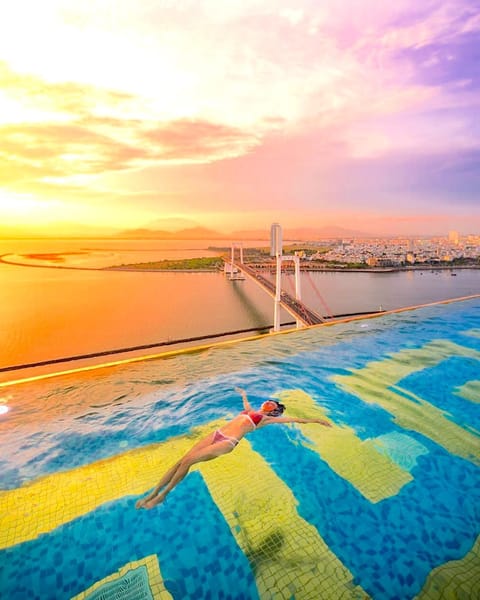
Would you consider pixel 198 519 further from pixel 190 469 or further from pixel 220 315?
pixel 220 315

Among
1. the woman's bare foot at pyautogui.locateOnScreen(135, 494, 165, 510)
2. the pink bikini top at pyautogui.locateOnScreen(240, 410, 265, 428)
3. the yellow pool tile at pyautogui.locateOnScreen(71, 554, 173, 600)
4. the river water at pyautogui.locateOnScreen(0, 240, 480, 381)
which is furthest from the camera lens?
the river water at pyautogui.locateOnScreen(0, 240, 480, 381)

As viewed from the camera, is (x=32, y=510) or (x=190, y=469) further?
(x=190, y=469)

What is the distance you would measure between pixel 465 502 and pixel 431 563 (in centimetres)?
54

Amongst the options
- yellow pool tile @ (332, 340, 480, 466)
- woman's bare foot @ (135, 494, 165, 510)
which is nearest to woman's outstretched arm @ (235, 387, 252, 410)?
woman's bare foot @ (135, 494, 165, 510)

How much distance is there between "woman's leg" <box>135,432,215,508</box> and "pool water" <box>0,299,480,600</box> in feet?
0.15

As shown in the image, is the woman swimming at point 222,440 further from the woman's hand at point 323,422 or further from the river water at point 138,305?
the river water at point 138,305

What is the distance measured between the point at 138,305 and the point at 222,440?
19.1m

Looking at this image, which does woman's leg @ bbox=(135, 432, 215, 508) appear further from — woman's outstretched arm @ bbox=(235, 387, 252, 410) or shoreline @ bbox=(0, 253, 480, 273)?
shoreline @ bbox=(0, 253, 480, 273)

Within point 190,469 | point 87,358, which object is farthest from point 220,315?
point 190,469

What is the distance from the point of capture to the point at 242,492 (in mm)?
1855

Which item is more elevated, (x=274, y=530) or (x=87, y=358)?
(x=274, y=530)

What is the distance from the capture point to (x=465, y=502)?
1.91m

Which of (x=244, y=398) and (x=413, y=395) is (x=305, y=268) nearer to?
(x=413, y=395)

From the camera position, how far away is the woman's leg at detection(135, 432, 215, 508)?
5.86 feet
